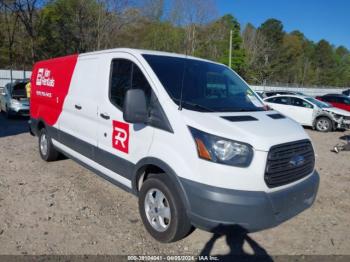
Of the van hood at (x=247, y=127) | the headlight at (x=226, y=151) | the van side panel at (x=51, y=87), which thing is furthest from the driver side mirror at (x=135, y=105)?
the van side panel at (x=51, y=87)

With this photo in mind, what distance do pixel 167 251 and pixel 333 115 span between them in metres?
11.4

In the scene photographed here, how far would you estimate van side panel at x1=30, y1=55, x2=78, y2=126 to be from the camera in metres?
5.40

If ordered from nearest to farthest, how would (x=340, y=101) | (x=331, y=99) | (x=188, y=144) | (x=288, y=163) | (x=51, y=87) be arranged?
(x=188, y=144), (x=288, y=163), (x=51, y=87), (x=340, y=101), (x=331, y=99)

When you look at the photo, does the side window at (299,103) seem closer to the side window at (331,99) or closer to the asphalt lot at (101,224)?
the side window at (331,99)

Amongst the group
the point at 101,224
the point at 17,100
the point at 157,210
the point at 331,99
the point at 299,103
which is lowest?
the point at 101,224

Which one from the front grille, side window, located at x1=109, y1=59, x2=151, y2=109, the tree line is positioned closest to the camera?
the front grille

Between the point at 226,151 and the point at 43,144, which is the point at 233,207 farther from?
the point at 43,144

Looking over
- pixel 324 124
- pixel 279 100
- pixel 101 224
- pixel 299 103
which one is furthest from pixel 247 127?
pixel 279 100

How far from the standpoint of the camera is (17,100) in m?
12.3

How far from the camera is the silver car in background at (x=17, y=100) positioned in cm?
1214

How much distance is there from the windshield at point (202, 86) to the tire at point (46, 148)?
3.34 metres

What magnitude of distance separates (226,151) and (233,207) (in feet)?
1.73

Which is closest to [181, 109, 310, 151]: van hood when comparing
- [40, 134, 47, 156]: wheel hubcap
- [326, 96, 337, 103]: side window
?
[40, 134, 47, 156]: wheel hubcap

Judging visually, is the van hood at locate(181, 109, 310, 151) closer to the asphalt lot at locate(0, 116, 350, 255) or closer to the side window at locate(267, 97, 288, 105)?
the asphalt lot at locate(0, 116, 350, 255)
